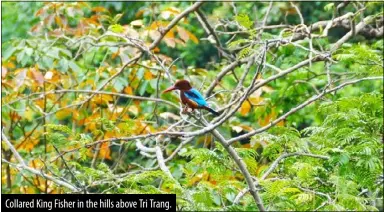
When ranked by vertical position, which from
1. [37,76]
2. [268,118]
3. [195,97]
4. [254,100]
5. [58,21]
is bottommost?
[195,97]

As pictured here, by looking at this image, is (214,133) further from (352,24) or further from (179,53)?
(179,53)

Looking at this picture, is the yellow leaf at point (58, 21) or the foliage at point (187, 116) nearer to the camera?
the foliage at point (187, 116)

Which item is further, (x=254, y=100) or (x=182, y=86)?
(x=254, y=100)

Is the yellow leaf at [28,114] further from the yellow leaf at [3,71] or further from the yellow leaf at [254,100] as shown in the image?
the yellow leaf at [254,100]

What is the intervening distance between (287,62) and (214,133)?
1.96 m

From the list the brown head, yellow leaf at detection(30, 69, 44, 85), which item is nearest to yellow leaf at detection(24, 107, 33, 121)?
yellow leaf at detection(30, 69, 44, 85)

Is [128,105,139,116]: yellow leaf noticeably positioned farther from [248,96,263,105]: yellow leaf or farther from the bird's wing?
Answer: the bird's wing
